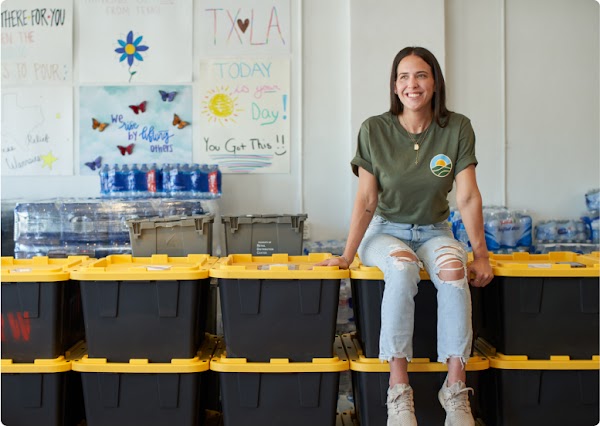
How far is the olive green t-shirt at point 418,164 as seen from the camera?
7.93ft

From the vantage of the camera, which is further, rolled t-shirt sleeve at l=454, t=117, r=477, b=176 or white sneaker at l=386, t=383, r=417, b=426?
rolled t-shirt sleeve at l=454, t=117, r=477, b=176

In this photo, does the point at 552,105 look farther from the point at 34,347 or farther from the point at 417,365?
the point at 34,347

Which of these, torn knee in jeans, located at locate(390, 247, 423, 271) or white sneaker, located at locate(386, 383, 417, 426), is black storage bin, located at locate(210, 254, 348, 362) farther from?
white sneaker, located at locate(386, 383, 417, 426)

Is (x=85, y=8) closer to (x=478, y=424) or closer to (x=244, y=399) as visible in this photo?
(x=244, y=399)

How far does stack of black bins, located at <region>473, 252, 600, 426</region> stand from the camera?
233cm

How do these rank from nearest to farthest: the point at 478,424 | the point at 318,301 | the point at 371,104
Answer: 1. the point at 318,301
2. the point at 478,424
3. the point at 371,104

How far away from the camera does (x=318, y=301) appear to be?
7.57ft

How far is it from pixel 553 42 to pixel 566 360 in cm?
278

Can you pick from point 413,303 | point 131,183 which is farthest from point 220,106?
point 413,303

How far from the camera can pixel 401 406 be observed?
2111mm

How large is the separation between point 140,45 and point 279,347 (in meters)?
2.73

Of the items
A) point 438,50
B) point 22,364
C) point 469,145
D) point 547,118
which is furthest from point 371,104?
point 22,364

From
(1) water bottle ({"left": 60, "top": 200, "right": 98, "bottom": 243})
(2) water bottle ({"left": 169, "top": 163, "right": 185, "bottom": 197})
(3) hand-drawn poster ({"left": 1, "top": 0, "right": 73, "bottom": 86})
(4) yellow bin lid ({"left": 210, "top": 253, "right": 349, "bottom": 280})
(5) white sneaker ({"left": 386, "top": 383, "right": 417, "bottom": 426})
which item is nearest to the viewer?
(5) white sneaker ({"left": 386, "top": 383, "right": 417, "bottom": 426})

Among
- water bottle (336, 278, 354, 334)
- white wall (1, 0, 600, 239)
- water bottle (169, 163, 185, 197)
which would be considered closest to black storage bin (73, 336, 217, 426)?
water bottle (336, 278, 354, 334)
